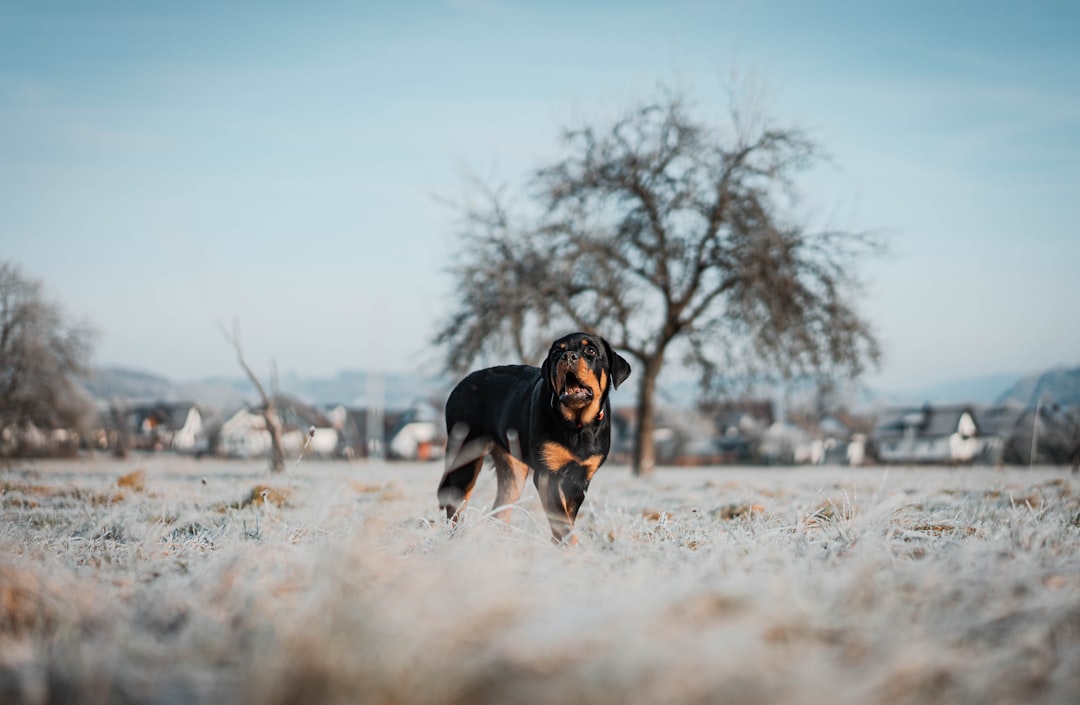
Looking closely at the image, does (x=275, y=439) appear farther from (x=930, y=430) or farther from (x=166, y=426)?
(x=930, y=430)

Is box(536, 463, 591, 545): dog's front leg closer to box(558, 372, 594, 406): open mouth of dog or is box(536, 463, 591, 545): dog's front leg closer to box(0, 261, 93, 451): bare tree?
box(558, 372, 594, 406): open mouth of dog

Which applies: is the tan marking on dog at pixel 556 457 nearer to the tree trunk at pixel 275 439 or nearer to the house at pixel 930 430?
the tree trunk at pixel 275 439

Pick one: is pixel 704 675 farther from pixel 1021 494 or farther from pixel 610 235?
pixel 610 235

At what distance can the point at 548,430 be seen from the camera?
4.71 meters

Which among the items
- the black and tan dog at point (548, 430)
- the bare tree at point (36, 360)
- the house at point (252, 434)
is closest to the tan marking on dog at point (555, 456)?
the black and tan dog at point (548, 430)

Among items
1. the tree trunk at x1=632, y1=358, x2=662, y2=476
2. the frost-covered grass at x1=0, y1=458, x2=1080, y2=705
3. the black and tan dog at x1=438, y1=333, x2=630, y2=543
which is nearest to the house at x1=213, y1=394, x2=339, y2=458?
the tree trunk at x1=632, y1=358, x2=662, y2=476

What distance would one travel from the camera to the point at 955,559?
249cm

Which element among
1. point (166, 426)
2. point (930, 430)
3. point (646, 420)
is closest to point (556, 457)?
point (646, 420)

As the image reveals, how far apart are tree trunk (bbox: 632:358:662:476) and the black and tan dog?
12.2 m

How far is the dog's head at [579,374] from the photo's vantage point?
4543 millimetres

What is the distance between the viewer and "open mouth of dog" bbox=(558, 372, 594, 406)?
4.54 m

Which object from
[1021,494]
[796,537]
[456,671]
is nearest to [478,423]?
[796,537]

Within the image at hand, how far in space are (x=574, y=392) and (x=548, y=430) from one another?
336 millimetres

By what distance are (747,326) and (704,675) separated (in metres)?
16.2
